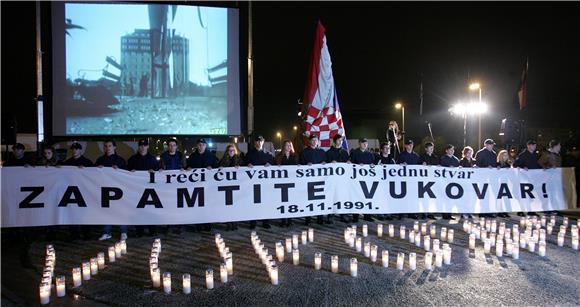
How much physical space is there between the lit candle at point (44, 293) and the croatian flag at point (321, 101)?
21.8 ft

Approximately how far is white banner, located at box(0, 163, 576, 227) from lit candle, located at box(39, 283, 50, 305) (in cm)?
291

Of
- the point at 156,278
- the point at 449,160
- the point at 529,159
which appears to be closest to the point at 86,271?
the point at 156,278

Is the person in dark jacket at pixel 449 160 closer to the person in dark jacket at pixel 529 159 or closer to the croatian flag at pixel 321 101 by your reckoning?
the person in dark jacket at pixel 529 159

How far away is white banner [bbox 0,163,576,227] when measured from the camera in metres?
7.01

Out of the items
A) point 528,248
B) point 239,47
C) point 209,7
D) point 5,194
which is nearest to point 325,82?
point 239,47

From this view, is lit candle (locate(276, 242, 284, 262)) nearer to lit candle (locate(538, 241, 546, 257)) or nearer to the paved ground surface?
the paved ground surface

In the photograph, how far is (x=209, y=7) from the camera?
11.5 meters

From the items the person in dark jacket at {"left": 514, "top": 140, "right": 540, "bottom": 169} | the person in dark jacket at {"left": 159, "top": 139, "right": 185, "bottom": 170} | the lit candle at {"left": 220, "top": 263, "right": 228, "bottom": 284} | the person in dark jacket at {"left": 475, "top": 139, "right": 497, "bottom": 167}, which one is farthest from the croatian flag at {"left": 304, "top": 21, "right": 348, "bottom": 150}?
the lit candle at {"left": 220, "top": 263, "right": 228, "bottom": 284}

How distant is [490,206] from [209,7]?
8.51 m

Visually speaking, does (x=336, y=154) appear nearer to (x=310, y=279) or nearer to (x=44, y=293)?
(x=310, y=279)

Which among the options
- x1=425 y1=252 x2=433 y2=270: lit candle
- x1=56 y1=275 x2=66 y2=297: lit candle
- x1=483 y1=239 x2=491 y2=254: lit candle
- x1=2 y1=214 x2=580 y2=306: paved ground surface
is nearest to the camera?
x1=2 y1=214 x2=580 y2=306: paved ground surface

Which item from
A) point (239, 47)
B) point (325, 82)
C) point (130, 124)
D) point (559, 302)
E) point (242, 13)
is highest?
point (242, 13)

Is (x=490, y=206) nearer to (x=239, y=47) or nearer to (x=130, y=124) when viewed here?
(x=239, y=47)

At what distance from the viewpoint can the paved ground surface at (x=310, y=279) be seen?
14.5 feet
